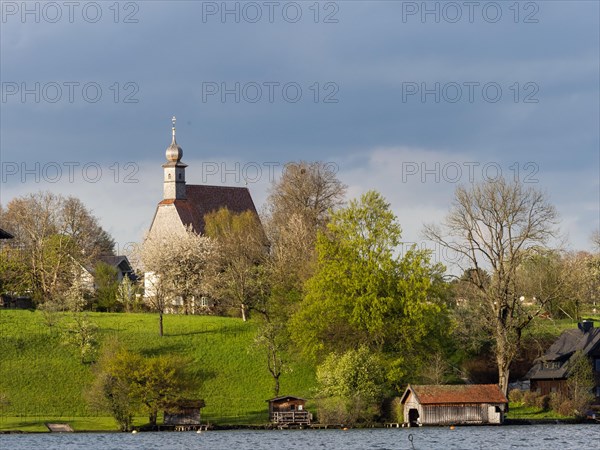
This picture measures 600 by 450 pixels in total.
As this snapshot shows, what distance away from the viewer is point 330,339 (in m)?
83.9

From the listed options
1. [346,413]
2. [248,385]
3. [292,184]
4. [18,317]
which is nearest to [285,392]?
[248,385]

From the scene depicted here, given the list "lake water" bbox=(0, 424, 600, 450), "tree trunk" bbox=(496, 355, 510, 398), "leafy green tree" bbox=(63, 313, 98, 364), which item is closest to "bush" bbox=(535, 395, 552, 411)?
"tree trunk" bbox=(496, 355, 510, 398)

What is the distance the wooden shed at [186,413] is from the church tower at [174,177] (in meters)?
61.9

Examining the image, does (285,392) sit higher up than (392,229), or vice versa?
(392,229)

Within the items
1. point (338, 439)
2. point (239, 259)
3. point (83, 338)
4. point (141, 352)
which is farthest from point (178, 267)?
point (338, 439)

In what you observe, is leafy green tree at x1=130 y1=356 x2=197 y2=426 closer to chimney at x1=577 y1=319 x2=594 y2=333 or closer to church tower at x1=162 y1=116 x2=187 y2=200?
chimney at x1=577 y1=319 x2=594 y2=333

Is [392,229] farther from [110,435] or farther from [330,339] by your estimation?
[110,435]

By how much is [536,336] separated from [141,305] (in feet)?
132

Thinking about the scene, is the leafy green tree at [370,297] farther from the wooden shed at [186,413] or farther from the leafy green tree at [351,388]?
the wooden shed at [186,413]

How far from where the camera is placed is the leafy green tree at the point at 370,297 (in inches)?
3223

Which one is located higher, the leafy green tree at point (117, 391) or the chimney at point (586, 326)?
the chimney at point (586, 326)

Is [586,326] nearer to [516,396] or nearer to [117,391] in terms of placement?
[516,396]

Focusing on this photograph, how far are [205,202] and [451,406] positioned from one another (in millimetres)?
65417

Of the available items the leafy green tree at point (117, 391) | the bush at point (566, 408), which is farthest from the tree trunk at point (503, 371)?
the leafy green tree at point (117, 391)
